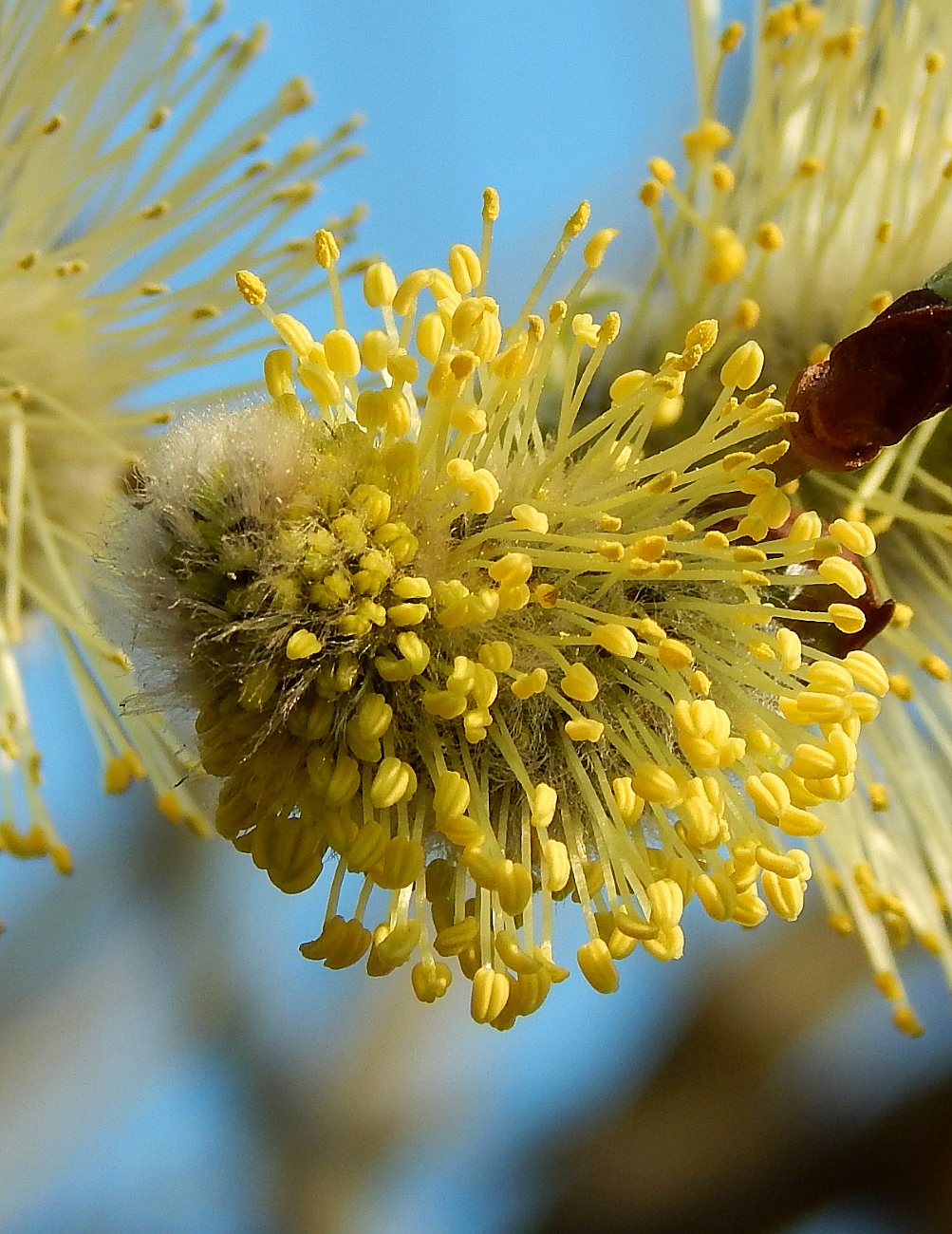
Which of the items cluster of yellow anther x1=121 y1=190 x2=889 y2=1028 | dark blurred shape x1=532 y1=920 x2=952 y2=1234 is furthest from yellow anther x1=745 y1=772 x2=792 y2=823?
dark blurred shape x1=532 y1=920 x2=952 y2=1234

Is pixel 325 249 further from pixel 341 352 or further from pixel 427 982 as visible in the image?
pixel 427 982

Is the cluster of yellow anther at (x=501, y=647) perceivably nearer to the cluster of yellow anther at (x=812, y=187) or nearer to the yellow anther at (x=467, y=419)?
the yellow anther at (x=467, y=419)

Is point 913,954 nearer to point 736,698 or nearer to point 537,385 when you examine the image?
point 736,698

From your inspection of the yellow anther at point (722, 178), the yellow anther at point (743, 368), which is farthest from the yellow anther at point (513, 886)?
the yellow anther at point (722, 178)

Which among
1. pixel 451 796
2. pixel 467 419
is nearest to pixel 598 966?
pixel 451 796

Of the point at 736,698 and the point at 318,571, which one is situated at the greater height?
the point at 318,571

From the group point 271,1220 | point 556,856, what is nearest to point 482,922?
point 556,856
